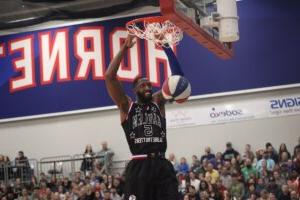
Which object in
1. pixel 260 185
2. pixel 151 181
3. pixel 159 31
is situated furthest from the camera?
pixel 260 185

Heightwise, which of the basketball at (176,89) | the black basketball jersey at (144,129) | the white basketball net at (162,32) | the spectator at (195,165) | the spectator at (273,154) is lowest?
the spectator at (195,165)

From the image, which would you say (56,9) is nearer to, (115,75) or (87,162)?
(87,162)

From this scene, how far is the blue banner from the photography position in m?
23.4

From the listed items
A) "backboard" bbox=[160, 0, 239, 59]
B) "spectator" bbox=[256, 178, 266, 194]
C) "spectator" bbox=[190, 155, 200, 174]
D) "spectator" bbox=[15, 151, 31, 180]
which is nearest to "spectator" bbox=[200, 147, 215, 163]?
"spectator" bbox=[190, 155, 200, 174]

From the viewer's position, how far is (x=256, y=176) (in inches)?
771

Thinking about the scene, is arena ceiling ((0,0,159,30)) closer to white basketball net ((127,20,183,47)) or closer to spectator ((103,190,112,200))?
spectator ((103,190,112,200))

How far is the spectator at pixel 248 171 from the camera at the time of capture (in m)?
19.7

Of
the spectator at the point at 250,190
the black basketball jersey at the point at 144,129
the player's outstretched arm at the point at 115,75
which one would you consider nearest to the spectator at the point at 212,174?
the spectator at the point at 250,190

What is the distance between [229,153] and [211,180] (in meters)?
2.77

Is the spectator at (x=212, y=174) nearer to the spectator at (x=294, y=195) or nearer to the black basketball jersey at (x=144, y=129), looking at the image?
the spectator at (x=294, y=195)

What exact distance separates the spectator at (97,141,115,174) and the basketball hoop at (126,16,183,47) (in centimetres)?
1271

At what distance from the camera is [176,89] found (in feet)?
25.7

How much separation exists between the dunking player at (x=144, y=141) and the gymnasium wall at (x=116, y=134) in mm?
16168

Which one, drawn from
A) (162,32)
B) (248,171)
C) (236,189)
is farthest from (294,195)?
(162,32)
